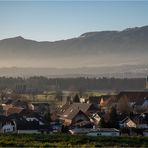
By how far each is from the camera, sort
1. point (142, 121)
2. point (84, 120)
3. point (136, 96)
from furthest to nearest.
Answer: point (136, 96) < point (84, 120) < point (142, 121)

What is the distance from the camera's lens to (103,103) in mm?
48781

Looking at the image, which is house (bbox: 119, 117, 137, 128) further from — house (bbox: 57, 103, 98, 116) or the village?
house (bbox: 57, 103, 98, 116)

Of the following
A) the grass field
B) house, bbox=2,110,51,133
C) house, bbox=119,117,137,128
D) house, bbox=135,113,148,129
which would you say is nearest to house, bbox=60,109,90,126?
house, bbox=119,117,137,128

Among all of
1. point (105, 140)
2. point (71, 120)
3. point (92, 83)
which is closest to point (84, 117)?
point (71, 120)

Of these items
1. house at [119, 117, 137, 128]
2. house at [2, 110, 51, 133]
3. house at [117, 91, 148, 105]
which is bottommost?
house at [119, 117, 137, 128]

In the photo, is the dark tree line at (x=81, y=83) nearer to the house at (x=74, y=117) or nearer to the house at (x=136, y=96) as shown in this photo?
A: the house at (x=136, y=96)

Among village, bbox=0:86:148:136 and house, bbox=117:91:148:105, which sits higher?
house, bbox=117:91:148:105

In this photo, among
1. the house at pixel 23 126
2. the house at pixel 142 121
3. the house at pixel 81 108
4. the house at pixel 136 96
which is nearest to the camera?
the house at pixel 23 126

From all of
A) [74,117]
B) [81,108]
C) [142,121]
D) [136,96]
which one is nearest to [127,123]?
[142,121]

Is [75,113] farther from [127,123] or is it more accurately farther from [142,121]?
[142,121]

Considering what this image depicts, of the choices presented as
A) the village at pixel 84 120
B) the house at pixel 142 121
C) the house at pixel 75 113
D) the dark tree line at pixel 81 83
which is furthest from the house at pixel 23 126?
the dark tree line at pixel 81 83

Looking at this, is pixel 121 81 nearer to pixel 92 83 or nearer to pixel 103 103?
pixel 92 83

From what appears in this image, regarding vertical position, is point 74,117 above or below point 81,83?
below

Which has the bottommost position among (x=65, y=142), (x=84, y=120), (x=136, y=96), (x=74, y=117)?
(x=84, y=120)
